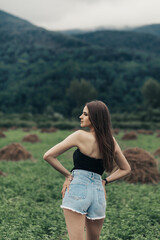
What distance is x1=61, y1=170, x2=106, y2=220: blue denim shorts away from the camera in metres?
3.20

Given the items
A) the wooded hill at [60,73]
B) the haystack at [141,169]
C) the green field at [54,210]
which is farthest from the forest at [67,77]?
the green field at [54,210]

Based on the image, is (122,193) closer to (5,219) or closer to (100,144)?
(5,219)

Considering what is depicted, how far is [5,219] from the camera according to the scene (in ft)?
20.8

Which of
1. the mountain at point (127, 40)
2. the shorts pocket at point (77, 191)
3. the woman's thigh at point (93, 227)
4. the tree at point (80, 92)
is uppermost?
the mountain at point (127, 40)

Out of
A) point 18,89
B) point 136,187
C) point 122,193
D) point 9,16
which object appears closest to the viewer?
point 122,193

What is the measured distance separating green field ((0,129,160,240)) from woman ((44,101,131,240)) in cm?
247

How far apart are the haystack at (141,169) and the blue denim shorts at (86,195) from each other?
748 cm

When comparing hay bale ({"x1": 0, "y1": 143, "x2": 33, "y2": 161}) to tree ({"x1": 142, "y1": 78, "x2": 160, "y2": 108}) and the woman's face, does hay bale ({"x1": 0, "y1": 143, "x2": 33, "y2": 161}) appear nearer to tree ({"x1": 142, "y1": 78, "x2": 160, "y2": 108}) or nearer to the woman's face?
the woman's face

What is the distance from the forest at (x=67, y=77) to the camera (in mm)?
90375

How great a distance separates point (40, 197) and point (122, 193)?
92.5 inches

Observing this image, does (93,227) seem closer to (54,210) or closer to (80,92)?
A: (54,210)

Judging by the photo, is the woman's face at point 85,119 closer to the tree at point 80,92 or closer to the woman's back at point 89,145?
the woman's back at point 89,145

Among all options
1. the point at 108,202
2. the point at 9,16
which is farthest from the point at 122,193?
the point at 9,16

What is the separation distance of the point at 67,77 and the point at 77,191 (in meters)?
109
